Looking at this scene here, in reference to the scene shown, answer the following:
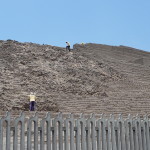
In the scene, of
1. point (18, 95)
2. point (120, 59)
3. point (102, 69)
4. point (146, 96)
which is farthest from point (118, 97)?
point (120, 59)

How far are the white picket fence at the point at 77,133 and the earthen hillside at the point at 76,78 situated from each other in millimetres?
9634

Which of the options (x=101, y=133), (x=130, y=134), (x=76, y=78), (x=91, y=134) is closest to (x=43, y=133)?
(x=91, y=134)

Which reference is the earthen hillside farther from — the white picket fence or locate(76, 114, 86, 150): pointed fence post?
locate(76, 114, 86, 150): pointed fence post

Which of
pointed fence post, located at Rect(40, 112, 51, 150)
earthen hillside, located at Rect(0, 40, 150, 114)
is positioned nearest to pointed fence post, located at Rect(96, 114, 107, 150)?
pointed fence post, located at Rect(40, 112, 51, 150)

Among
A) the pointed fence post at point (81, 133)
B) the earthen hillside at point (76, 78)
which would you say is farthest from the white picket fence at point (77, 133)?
the earthen hillside at point (76, 78)

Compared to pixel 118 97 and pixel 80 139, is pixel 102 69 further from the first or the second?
pixel 80 139

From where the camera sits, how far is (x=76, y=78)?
75.2ft

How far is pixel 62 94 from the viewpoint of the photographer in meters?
19.7

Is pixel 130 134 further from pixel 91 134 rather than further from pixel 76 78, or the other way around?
pixel 76 78

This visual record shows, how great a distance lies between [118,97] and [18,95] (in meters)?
5.21

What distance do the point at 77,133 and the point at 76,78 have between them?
18.0 metres

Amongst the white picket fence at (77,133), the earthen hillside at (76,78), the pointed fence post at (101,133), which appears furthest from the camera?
the earthen hillside at (76,78)

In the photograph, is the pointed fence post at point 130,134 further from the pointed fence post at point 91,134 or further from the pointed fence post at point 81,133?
the pointed fence post at point 81,133

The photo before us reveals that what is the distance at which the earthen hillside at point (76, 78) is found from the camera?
16516mm
